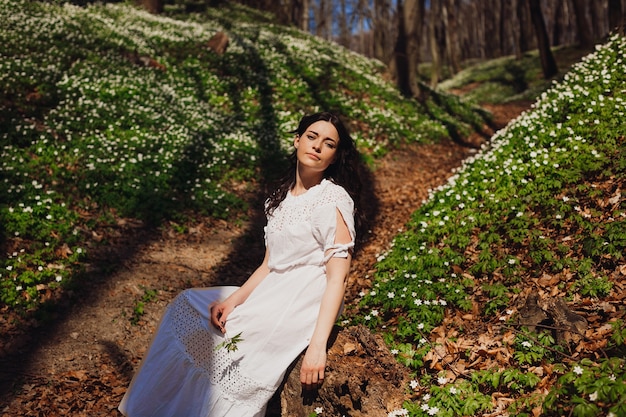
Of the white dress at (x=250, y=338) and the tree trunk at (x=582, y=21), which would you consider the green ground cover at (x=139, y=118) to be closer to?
the white dress at (x=250, y=338)

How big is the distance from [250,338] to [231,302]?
382 millimetres

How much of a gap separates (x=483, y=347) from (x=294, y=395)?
2.02 m

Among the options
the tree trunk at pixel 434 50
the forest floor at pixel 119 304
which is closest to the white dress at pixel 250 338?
the forest floor at pixel 119 304

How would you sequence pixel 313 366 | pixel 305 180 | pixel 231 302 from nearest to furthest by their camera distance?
1. pixel 313 366
2. pixel 231 302
3. pixel 305 180

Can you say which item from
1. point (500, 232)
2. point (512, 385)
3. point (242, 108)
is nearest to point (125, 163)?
point (242, 108)

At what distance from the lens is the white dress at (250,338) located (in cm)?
299

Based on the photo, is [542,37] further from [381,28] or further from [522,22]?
[381,28]

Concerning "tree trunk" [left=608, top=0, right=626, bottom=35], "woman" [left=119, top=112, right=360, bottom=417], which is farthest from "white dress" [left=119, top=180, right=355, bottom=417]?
"tree trunk" [left=608, top=0, right=626, bottom=35]

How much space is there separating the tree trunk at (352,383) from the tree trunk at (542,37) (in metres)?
23.2

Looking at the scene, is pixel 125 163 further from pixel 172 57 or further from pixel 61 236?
pixel 172 57

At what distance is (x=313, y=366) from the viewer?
2.84m

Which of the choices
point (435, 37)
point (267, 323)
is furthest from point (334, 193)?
point (435, 37)

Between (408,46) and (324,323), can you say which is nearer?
(324,323)

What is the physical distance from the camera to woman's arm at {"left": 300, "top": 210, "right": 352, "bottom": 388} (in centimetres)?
A: 284
